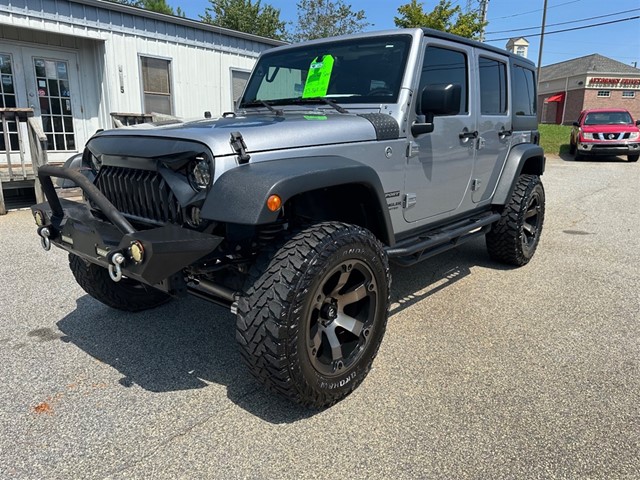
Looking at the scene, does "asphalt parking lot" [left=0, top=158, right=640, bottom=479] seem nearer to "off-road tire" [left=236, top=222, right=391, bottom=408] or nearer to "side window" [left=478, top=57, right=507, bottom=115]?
"off-road tire" [left=236, top=222, right=391, bottom=408]

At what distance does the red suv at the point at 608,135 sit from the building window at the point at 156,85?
44.8 ft

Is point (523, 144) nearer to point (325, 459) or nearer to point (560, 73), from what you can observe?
point (325, 459)

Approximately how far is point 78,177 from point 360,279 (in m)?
1.54

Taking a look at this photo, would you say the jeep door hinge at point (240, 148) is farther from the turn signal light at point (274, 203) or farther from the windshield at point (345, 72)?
the windshield at point (345, 72)

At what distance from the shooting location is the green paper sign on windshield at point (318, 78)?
3.45 metres

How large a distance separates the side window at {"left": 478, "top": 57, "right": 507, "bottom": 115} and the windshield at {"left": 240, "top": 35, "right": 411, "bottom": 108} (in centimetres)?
119

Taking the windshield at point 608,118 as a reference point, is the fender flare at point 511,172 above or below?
below

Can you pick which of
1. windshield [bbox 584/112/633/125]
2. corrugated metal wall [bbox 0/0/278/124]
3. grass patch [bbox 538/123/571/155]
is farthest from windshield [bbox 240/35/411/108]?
grass patch [bbox 538/123/571/155]

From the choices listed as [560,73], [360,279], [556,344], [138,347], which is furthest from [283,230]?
[560,73]

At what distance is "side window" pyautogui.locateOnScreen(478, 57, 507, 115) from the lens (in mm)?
4219

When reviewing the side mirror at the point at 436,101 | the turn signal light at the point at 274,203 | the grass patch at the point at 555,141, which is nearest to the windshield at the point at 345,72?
the side mirror at the point at 436,101

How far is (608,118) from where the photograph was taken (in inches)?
663

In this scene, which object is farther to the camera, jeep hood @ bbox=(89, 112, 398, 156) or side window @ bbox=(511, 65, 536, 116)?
side window @ bbox=(511, 65, 536, 116)

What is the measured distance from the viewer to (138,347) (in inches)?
128
